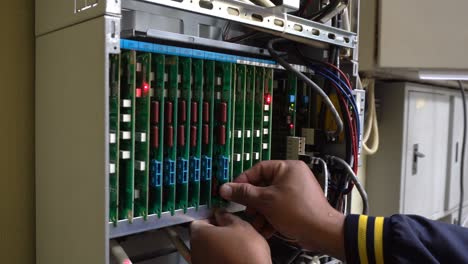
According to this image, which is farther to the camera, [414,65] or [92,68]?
[414,65]

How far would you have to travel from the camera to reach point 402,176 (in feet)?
5.44

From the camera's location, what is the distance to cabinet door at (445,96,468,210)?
1977 mm

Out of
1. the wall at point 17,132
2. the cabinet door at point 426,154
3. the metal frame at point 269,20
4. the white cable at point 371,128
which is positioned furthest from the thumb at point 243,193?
the cabinet door at point 426,154

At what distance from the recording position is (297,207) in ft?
2.67

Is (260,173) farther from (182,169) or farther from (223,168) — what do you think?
(182,169)

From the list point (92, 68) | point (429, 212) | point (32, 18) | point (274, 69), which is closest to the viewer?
point (92, 68)

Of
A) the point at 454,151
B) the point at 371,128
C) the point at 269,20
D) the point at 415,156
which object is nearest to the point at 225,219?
the point at 269,20

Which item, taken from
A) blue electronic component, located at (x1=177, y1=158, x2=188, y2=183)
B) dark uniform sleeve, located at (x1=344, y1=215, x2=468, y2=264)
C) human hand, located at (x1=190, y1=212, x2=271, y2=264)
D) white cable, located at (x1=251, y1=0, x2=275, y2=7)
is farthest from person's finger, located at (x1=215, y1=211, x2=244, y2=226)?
white cable, located at (x1=251, y1=0, x2=275, y2=7)

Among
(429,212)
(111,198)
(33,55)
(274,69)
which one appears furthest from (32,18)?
(429,212)

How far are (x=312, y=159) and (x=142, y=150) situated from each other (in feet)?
1.48

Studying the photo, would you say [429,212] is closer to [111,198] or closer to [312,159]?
[312,159]

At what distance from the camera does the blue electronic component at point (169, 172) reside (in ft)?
2.61

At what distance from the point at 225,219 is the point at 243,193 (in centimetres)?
7

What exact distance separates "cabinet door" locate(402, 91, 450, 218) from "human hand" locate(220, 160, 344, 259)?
3.24 ft
